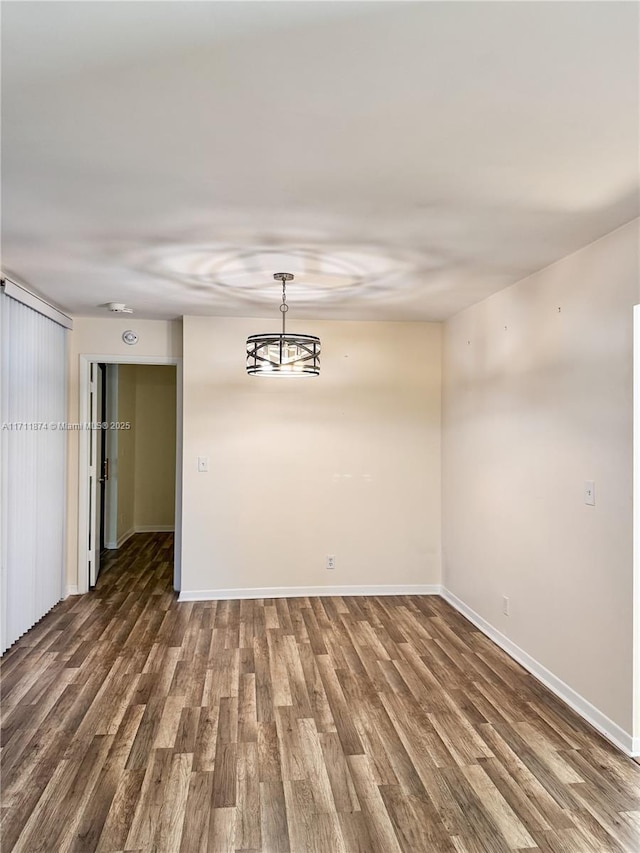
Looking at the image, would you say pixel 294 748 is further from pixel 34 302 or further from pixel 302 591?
pixel 34 302

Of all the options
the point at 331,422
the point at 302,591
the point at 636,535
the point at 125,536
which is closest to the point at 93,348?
the point at 331,422

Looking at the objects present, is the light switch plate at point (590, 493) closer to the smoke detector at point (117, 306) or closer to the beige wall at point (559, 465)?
the beige wall at point (559, 465)

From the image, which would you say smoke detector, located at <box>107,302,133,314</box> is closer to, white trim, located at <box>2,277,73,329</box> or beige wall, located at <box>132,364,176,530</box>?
white trim, located at <box>2,277,73,329</box>

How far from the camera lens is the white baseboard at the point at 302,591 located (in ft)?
16.5

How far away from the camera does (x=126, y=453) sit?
7750 mm

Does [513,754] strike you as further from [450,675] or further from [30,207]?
[30,207]

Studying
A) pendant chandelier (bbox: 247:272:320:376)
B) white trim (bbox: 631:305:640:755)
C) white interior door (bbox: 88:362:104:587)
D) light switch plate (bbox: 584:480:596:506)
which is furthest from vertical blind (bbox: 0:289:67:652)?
white trim (bbox: 631:305:640:755)

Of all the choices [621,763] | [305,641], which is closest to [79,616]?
[305,641]

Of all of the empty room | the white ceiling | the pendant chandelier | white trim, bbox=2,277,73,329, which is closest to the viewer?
the white ceiling

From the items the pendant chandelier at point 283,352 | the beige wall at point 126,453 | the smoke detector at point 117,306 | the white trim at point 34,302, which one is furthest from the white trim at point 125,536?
the pendant chandelier at point 283,352

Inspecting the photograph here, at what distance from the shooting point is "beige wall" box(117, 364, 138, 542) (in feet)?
24.3

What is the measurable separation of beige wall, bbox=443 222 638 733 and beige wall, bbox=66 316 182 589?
113 inches

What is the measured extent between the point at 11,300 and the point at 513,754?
4.09 metres

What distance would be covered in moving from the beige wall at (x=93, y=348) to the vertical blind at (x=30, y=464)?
145mm
